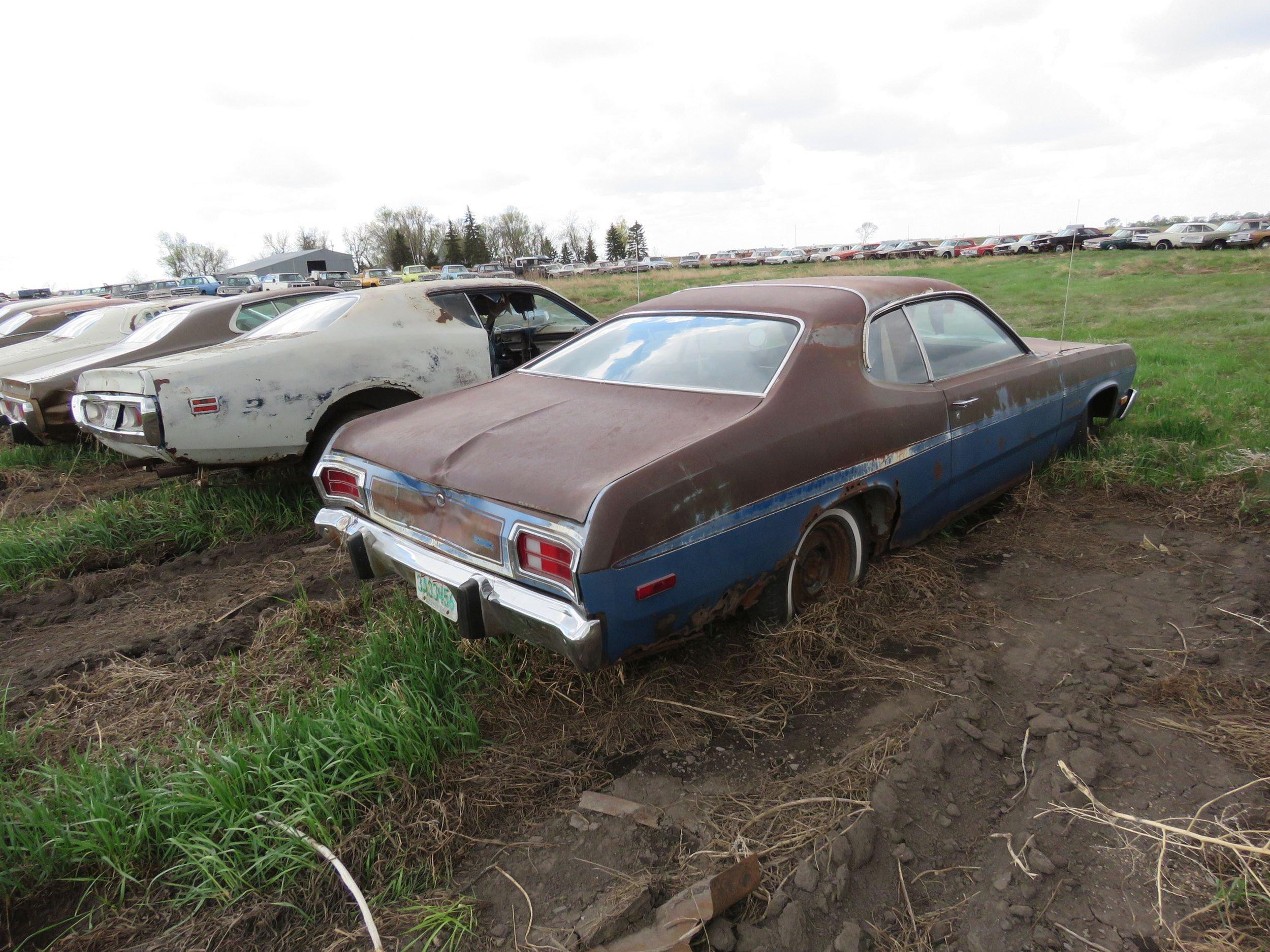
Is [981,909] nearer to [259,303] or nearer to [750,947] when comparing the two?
[750,947]

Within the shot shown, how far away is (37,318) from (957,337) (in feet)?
35.8

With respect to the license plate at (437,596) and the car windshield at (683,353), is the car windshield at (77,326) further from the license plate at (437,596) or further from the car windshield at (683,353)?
the license plate at (437,596)

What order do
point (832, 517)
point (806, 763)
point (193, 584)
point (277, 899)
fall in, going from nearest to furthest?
1. point (277, 899)
2. point (806, 763)
3. point (832, 517)
4. point (193, 584)

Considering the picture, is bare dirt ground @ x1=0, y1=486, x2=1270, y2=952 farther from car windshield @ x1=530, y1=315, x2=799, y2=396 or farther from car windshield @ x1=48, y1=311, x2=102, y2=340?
car windshield @ x1=48, y1=311, x2=102, y2=340

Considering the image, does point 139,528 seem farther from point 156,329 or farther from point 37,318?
point 37,318

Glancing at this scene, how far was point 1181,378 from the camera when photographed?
699cm

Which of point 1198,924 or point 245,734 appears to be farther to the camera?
point 245,734

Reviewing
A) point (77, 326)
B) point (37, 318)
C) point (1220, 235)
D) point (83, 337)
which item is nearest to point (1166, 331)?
point (83, 337)

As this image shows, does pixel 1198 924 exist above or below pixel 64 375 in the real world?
below

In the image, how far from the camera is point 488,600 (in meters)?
2.50

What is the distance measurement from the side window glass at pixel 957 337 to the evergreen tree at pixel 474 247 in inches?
2697

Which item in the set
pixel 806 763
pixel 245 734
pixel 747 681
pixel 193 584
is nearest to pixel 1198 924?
pixel 806 763

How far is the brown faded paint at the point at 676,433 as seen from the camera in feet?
7.77

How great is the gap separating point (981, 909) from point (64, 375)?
714 centimetres
